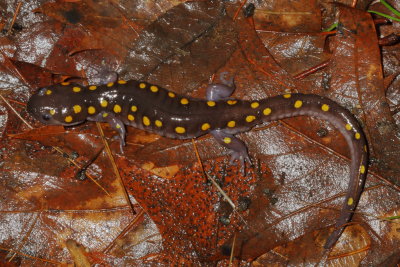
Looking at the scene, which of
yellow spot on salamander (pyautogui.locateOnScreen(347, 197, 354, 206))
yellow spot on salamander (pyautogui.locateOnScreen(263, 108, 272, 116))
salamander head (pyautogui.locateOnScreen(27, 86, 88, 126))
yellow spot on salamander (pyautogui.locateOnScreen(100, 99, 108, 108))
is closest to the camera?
yellow spot on salamander (pyautogui.locateOnScreen(347, 197, 354, 206))

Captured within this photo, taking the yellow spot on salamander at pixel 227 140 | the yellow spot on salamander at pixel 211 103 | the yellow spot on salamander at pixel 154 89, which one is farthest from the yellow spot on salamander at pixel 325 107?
the yellow spot on salamander at pixel 154 89

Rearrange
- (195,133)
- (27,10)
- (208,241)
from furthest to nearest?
(27,10) < (195,133) < (208,241)

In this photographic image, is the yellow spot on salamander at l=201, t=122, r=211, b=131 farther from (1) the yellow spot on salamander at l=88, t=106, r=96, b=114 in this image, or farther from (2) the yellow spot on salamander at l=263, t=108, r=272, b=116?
(1) the yellow spot on salamander at l=88, t=106, r=96, b=114

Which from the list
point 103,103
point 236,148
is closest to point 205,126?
point 236,148

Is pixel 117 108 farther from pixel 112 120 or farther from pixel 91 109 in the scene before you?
pixel 91 109

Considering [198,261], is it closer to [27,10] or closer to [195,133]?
[195,133]

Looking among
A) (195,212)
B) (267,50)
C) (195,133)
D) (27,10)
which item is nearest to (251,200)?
(195,212)

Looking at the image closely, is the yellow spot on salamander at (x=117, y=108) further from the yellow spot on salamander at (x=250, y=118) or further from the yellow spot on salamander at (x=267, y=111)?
the yellow spot on salamander at (x=267, y=111)

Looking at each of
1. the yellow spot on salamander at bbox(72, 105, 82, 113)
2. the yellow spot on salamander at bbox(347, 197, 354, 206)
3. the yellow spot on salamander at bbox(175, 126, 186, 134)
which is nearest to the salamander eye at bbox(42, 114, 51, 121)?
the yellow spot on salamander at bbox(72, 105, 82, 113)
